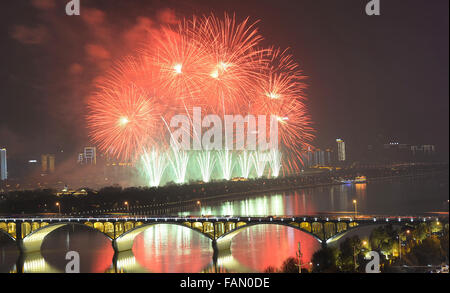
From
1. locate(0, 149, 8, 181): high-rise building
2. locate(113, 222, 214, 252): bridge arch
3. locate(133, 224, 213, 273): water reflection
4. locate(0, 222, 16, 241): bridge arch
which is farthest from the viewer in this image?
locate(0, 149, 8, 181): high-rise building

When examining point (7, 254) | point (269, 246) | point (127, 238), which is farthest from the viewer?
point (7, 254)

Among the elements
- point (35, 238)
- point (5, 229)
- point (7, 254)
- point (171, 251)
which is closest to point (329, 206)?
point (171, 251)

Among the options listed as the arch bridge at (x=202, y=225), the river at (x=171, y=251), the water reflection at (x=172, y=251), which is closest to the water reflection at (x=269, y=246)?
the river at (x=171, y=251)

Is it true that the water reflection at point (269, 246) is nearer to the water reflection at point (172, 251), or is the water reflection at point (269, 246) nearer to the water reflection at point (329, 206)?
the water reflection at point (172, 251)

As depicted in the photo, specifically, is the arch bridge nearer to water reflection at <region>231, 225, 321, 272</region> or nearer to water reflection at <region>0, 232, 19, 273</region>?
water reflection at <region>0, 232, 19, 273</region>

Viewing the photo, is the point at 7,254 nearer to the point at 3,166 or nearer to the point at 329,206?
the point at 3,166

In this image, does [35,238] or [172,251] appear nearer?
[172,251]

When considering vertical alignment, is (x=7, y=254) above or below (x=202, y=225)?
below

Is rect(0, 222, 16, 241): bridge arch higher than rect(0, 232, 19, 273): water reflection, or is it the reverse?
rect(0, 222, 16, 241): bridge arch

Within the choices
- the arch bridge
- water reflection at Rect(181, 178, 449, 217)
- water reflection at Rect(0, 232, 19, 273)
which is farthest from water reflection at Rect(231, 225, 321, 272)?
water reflection at Rect(0, 232, 19, 273)

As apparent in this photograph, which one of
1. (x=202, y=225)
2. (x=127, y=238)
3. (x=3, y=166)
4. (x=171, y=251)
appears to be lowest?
(x=171, y=251)
